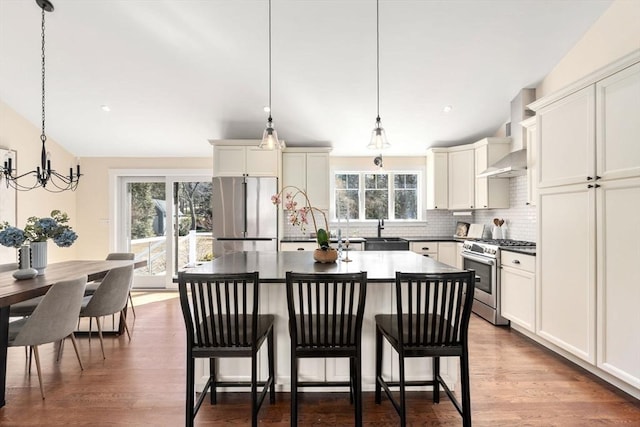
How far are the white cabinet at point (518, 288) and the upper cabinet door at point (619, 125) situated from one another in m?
1.16

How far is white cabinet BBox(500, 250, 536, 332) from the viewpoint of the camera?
324cm

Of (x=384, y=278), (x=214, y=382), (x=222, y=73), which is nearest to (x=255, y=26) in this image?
(x=222, y=73)

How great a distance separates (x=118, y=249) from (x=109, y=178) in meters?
1.19

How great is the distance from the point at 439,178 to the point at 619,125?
290 cm

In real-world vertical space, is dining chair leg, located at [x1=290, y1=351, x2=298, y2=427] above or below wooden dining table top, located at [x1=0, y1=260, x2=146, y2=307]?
below

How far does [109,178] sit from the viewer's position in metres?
5.49

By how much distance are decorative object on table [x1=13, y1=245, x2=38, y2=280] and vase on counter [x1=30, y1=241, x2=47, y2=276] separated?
0.11 feet

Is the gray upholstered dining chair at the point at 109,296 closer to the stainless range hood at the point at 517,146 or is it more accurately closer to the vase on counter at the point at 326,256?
the vase on counter at the point at 326,256

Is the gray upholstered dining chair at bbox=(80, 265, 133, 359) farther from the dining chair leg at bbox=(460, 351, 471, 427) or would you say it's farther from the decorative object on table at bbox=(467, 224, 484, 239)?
the decorative object on table at bbox=(467, 224, 484, 239)

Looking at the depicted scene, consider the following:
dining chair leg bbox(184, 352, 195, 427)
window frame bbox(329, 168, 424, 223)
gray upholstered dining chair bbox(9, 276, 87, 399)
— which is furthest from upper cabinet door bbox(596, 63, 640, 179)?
gray upholstered dining chair bbox(9, 276, 87, 399)

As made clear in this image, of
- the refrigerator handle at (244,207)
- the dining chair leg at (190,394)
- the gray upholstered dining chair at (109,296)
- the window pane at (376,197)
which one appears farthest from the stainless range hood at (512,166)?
the gray upholstered dining chair at (109,296)

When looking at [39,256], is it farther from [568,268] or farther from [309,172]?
[568,268]

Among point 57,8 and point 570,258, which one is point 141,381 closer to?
point 57,8

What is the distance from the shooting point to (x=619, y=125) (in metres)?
2.30
